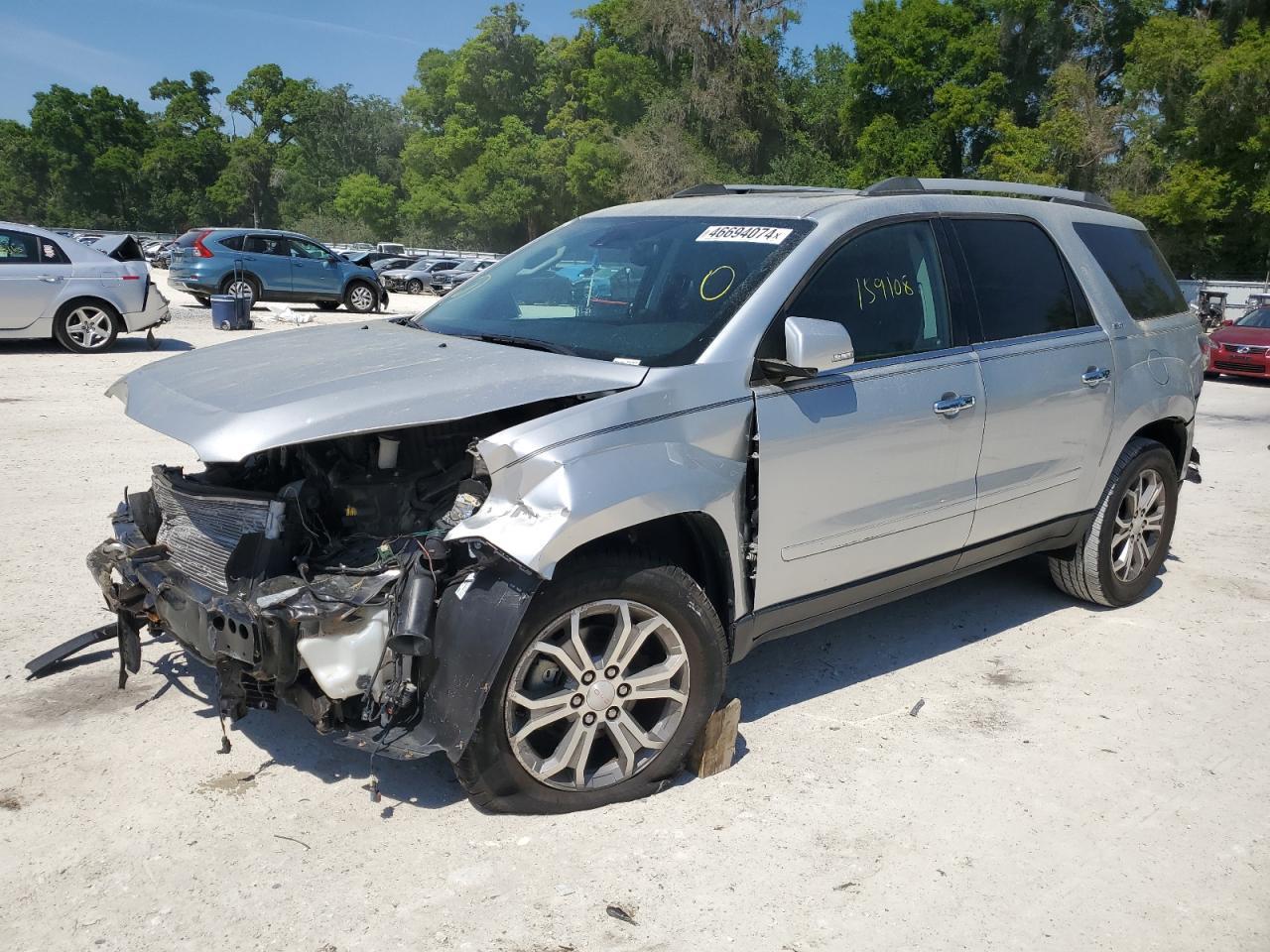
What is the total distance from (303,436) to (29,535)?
3812 millimetres

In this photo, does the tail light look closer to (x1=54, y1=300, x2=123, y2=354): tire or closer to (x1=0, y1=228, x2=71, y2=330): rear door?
(x1=54, y1=300, x2=123, y2=354): tire

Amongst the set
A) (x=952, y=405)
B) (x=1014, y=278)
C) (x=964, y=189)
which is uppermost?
(x=964, y=189)

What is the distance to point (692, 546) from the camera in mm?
3613

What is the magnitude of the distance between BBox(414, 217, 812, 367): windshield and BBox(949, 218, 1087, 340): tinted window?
96 cm

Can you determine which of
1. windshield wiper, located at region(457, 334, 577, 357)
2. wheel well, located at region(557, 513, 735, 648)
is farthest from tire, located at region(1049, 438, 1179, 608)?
windshield wiper, located at region(457, 334, 577, 357)

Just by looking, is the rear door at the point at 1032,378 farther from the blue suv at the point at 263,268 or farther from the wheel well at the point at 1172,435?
the blue suv at the point at 263,268

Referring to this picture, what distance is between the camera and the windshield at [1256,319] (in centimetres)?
1814

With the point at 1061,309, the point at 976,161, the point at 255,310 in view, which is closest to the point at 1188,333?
the point at 1061,309

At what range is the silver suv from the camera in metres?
3.12

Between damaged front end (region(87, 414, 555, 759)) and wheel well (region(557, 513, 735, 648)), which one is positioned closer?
damaged front end (region(87, 414, 555, 759))

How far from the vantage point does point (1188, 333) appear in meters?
5.61

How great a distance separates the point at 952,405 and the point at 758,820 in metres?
1.75

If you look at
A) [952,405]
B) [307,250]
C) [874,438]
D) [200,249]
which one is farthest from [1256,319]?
[200,249]

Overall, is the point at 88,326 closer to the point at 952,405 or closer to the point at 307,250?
the point at 307,250
